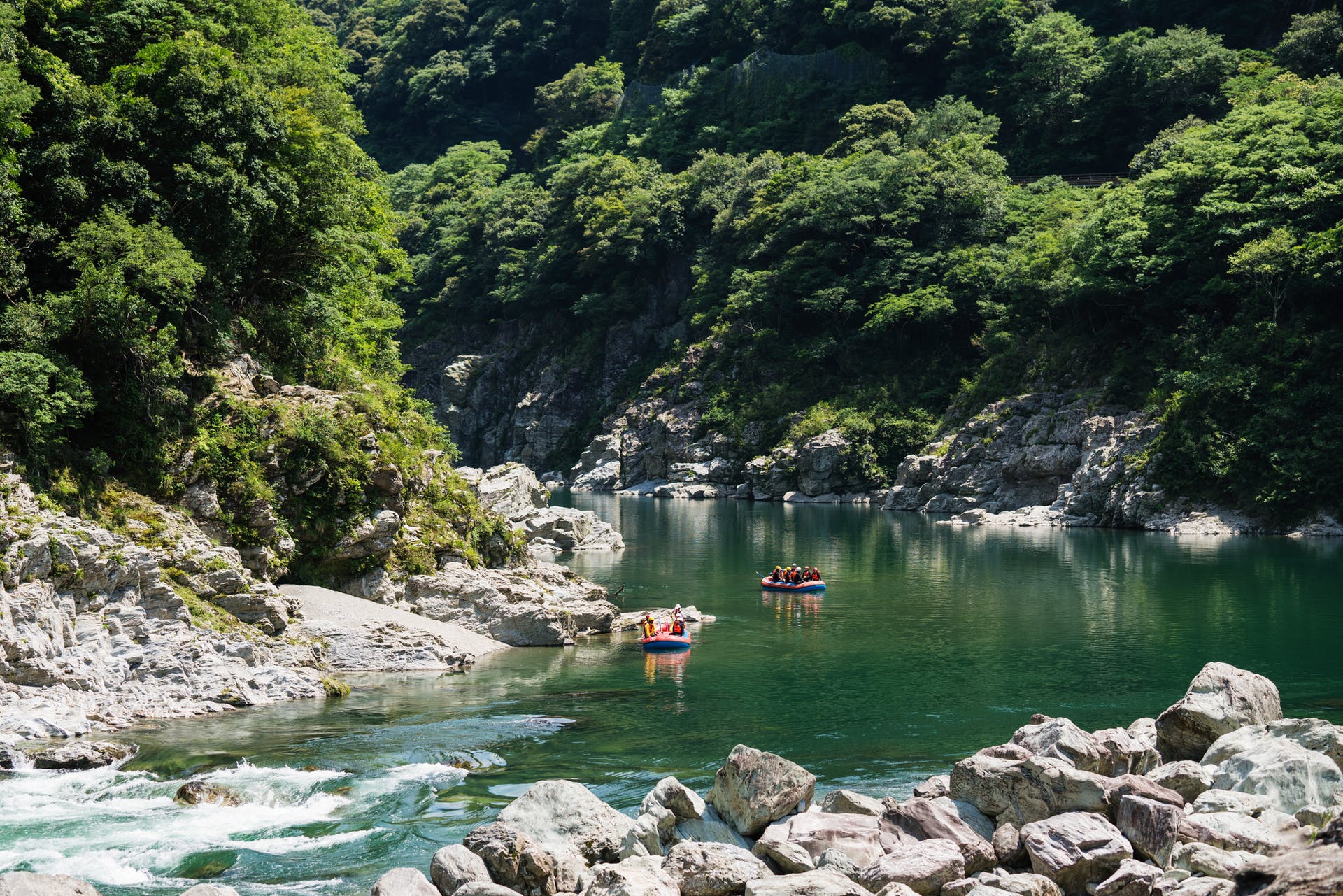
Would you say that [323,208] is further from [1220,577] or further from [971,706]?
[1220,577]

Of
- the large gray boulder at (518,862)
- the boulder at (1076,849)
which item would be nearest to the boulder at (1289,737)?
the boulder at (1076,849)

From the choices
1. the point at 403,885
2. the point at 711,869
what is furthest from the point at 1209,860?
the point at 403,885

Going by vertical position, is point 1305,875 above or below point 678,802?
above

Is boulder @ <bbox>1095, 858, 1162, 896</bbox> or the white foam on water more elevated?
boulder @ <bbox>1095, 858, 1162, 896</bbox>

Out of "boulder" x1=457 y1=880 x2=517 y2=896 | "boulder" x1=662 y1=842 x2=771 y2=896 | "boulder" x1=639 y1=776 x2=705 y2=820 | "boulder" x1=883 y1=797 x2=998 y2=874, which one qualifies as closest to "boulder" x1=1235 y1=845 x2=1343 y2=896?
"boulder" x1=883 y1=797 x2=998 y2=874

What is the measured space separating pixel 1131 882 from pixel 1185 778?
3598 mm

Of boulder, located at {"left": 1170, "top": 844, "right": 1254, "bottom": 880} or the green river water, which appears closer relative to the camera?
boulder, located at {"left": 1170, "top": 844, "right": 1254, "bottom": 880}

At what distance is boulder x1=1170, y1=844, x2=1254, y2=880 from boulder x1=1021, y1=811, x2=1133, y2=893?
587 mm

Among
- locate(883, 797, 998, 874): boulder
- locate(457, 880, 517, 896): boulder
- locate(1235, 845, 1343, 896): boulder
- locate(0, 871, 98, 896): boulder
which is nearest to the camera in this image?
locate(1235, 845, 1343, 896): boulder

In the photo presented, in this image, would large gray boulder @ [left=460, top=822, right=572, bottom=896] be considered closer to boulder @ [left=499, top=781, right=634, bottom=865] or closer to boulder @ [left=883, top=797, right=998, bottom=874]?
boulder @ [left=499, top=781, right=634, bottom=865]

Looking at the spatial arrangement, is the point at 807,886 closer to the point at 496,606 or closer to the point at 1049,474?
the point at 496,606

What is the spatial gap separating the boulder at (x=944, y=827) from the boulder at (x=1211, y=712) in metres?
4.58

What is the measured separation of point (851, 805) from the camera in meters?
15.9

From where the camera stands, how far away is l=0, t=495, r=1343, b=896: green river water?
645 inches
